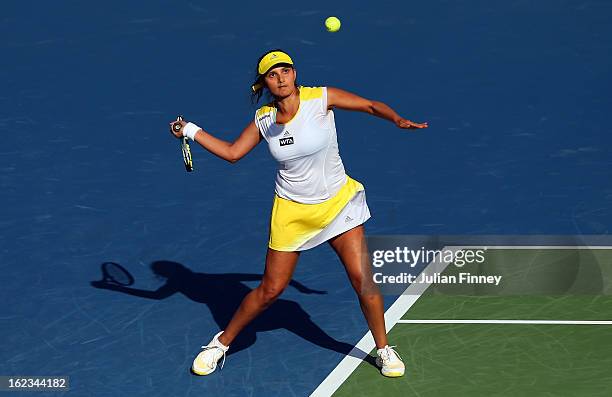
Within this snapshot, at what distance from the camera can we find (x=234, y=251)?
13.3 meters

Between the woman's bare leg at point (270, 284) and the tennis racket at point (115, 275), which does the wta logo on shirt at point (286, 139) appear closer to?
the woman's bare leg at point (270, 284)

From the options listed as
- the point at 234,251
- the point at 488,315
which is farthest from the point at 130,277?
the point at 488,315

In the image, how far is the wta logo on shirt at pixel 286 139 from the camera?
10555mm

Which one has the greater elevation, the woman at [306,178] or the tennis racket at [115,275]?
the woman at [306,178]

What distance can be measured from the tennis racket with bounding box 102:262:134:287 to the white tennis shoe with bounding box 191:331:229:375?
5.71 feet

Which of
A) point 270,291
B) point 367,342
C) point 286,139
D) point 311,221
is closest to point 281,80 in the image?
point 286,139

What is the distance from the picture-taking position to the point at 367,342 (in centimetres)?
1166

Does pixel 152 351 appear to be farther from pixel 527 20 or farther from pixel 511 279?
pixel 527 20

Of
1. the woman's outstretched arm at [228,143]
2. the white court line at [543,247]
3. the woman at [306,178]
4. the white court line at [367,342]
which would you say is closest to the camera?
the woman at [306,178]

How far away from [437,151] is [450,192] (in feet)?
3.12

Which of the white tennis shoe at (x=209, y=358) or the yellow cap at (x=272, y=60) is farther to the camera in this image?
the white tennis shoe at (x=209, y=358)

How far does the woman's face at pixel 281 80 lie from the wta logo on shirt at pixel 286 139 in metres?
0.30

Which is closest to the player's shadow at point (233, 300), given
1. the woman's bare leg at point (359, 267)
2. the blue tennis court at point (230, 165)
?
the blue tennis court at point (230, 165)

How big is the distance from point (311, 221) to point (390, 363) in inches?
53.1
